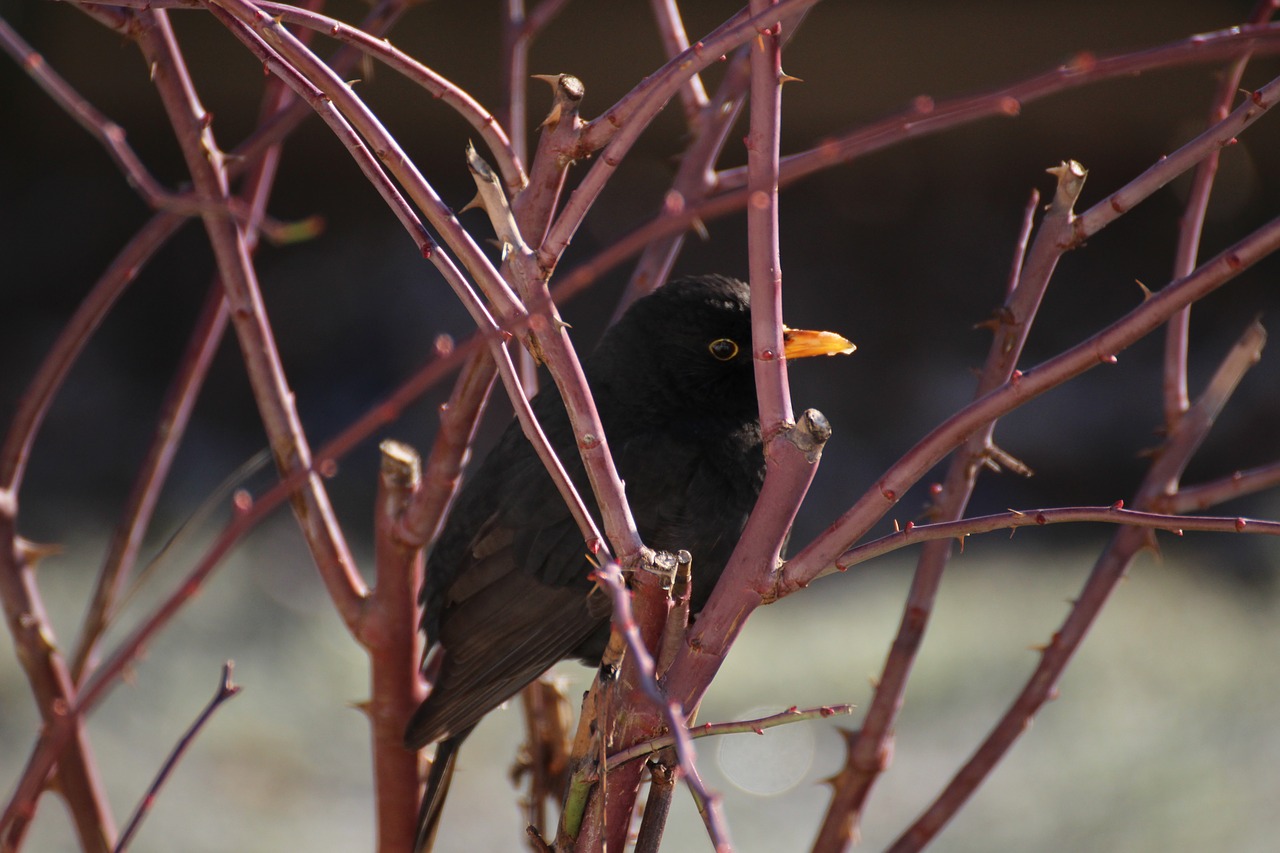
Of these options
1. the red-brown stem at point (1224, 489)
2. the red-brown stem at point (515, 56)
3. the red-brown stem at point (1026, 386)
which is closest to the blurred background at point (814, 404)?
the red-brown stem at point (515, 56)

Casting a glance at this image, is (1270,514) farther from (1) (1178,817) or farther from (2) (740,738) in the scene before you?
(2) (740,738)

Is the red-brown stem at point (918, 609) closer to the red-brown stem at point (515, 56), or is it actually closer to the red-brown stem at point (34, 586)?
the red-brown stem at point (515, 56)

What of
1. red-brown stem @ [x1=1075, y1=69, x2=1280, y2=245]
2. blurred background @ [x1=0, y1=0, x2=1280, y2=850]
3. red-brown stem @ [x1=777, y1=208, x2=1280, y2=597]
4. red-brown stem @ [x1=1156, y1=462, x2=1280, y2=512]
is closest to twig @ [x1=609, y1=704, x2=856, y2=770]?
red-brown stem @ [x1=777, y1=208, x2=1280, y2=597]

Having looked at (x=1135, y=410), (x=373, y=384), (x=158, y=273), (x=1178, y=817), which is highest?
(x=158, y=273)

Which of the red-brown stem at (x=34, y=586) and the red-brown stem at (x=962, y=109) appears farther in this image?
the red-brown stem at (x=34, y=586)

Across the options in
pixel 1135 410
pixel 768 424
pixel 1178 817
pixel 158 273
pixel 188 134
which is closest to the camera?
pixel 768 424

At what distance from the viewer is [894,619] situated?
17.9 ft

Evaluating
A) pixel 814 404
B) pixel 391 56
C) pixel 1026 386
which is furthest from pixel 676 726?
pixel 814 404

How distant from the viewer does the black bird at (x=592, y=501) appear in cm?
239

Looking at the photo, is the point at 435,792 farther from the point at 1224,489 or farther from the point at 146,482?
the point at 1224,489

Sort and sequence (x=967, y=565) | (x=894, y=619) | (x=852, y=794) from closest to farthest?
1. (x=852, y=794)
2. (x=894, y=619)
3. (x=967, y=565)

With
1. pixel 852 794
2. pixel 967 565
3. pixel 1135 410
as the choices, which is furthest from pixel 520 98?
pixel 1135 410

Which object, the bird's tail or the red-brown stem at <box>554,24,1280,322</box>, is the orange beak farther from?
the red-brown stem at <box>554,24,1280,322</box>

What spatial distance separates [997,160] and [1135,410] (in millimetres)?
2102
